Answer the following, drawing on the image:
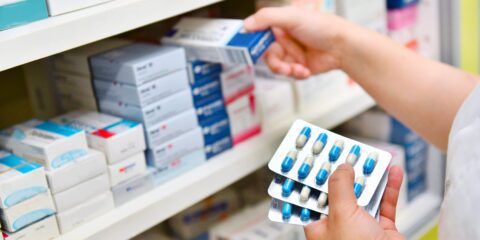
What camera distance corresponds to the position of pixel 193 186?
0.94 meters

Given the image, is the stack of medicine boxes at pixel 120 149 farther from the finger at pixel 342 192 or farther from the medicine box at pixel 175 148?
the finger at pixel 342 192

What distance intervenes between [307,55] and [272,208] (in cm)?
42

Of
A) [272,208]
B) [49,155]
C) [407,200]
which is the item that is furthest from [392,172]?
[407,200]

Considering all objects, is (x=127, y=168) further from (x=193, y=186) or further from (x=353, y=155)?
(x=353, y=155)

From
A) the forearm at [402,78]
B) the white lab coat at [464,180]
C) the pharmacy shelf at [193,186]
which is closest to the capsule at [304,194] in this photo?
the white lab coat at [464,180]

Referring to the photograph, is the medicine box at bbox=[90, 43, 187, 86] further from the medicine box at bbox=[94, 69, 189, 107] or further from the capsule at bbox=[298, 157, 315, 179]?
the capsule at bbox=[298, 157, 315, 179]

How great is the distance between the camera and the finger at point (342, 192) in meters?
0.68

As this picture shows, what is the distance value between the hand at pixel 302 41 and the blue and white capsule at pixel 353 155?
28 cm

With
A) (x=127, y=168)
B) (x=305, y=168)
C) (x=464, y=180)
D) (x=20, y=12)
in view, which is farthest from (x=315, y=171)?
(x=20, y=12)

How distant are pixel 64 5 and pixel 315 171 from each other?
0.36 m

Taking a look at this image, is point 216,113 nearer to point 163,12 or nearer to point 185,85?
point 185,85

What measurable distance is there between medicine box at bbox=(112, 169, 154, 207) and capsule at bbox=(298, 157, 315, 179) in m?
0.27

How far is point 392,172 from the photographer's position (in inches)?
31.0


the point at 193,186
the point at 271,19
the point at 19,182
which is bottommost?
the point at 193,186
